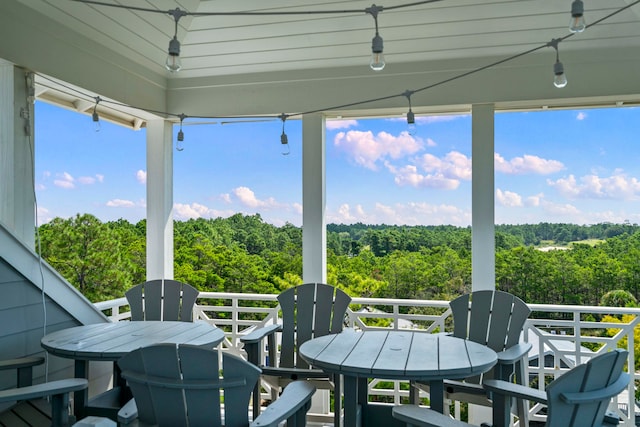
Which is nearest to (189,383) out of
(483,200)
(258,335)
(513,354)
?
(258,335)

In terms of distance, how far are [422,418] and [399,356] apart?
551 mm

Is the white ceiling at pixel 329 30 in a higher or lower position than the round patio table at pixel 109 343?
higher

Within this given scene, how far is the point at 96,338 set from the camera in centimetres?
278

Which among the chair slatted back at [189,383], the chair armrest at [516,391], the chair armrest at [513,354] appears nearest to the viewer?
the chair slatted back at [189,383]

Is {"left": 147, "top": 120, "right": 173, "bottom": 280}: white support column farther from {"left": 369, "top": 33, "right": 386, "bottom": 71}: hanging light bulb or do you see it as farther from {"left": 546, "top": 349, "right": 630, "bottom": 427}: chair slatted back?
{"left": 546, "top": 349, "right": 630, "bottom": 427}: chair slatted back

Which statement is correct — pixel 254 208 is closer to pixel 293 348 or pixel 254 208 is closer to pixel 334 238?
pixel 334 238

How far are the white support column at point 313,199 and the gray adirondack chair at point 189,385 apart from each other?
2.34m

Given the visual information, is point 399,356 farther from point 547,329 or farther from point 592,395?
point 547,329

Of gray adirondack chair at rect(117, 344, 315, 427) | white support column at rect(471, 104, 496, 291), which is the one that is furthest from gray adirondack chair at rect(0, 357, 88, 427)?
white support column at rect(471, 104, 496, 291)

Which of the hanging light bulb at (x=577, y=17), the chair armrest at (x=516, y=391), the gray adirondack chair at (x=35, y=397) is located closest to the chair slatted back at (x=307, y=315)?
the chair armrest at (x=516, y=391)

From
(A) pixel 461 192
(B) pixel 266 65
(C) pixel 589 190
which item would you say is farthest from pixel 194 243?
(C) pixel 589 190

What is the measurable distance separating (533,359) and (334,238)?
2.22 m

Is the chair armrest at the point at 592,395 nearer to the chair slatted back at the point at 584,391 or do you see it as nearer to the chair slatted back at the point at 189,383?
the chair slatted back at the point at 584,391

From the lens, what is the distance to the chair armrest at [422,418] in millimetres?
Result: 1910
